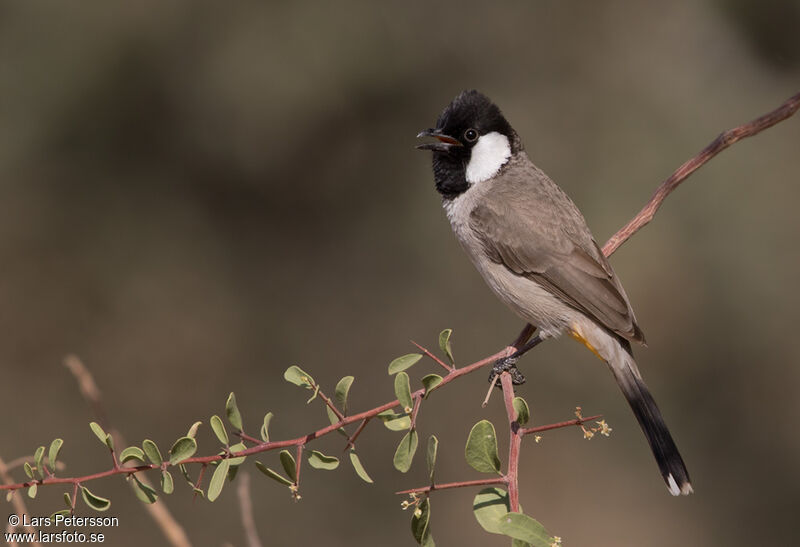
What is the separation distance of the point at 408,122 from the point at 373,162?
0.39 meters

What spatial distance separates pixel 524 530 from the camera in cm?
160

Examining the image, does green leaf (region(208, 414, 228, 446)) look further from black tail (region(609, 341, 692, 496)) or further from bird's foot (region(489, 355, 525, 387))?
black tail (region(609, 341, 692, 496))

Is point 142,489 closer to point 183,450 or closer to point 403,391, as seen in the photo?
point 183,450

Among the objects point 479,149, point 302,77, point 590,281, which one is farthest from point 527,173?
point 302,77

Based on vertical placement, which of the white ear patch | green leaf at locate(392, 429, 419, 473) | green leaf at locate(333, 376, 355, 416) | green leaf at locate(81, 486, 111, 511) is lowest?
green leaf at locate(81, 486, 111, 511)

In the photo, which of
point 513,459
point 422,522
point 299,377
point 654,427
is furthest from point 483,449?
point 654,427

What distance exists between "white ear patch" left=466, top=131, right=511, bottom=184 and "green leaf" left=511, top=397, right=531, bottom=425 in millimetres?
1543

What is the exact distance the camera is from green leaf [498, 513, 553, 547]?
1587mm

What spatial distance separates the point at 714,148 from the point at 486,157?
1204mm

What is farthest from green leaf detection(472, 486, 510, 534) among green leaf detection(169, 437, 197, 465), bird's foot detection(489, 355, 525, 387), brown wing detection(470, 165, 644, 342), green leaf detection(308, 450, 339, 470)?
brown wing detection(470, 165, 644, 342)

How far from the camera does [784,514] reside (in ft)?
18.9

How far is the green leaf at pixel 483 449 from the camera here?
1728mm

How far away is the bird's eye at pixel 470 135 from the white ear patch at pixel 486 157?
0.02m

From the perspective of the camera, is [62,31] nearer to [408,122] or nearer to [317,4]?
[317,4]
